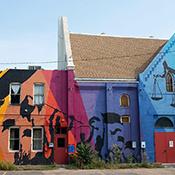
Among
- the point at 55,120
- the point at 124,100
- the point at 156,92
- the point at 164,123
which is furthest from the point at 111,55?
the point at 55,120

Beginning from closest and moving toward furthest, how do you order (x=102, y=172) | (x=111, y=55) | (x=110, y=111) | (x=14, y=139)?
(x=102, y=172), (x=14, y=139), (x=110, y=111), (x=111, y=55)

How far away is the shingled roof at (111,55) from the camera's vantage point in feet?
100

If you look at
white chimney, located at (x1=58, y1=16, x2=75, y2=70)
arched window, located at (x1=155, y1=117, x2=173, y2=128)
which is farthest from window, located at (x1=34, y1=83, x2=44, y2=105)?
arched window, located at (x1=155, y1=117, x2=173, y2=128)

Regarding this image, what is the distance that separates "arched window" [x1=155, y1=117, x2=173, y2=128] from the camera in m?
29.8

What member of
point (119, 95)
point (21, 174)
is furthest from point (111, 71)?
point (21, 174)

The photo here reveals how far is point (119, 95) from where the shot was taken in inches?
1168

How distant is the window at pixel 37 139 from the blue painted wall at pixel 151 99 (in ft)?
→ 26.9

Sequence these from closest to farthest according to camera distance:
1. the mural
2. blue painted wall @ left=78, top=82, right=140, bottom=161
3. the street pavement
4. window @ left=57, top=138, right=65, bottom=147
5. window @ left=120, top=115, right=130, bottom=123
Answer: the street pavement < the mural < window @ left=57, top=138, right=65, bottom=147 < blue painted wall @ left=78, top=82, right=140, bottom=161 < window @ left=120, top=115, right=130, bottom=123

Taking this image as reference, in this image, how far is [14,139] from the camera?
2775 centimetres

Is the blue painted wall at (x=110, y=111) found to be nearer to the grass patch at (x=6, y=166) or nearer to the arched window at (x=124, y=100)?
the arched window at (x=124, y=100)

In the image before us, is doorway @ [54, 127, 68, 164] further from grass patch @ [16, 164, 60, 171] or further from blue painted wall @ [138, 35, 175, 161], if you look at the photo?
blue painted wall @ [138, 35, 175, 161]

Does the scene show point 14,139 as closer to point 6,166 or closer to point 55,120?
point 6,166

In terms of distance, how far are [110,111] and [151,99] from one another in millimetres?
3720

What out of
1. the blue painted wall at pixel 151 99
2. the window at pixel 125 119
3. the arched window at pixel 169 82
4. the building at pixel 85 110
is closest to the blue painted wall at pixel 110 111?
the building at pixel 85 110
